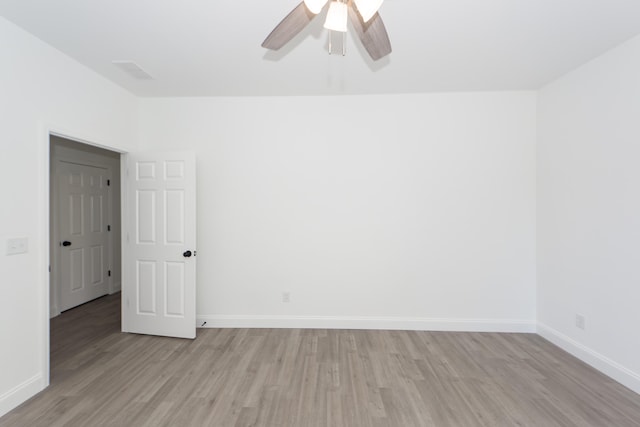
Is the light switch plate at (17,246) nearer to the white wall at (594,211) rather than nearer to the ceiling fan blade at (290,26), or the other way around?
the ceiling fan blade at (290,26)

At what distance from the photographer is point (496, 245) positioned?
320cm

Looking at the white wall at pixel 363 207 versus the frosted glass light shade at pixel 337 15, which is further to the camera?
the white wall at pixel 363 207

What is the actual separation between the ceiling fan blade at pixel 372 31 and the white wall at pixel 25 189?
2481mm

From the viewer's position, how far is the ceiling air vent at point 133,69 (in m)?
2.55

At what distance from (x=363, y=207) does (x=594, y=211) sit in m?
2.15

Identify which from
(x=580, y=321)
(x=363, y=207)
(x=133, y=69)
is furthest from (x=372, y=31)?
(x=580, y=321)

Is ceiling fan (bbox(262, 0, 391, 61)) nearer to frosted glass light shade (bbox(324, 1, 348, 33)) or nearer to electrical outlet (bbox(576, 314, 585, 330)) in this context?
frosted glass light shade (bbox(324, 1, 348, 33))

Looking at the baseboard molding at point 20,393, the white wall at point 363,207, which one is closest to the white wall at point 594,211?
the white wall at point 363,207

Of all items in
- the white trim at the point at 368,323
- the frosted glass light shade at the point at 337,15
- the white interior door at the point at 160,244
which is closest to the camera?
the frosted glass light shade at the point at 337,15

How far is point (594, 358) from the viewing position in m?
2.47

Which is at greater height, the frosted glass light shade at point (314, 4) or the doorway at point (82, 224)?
the frosted glass light shade at point (314, 4)

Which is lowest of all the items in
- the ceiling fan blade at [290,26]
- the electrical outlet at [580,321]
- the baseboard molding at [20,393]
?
the baseboard molding at [20,393]

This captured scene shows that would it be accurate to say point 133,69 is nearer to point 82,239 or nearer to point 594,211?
point 82,239

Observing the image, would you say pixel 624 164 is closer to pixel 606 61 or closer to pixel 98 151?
pixel 606 61
